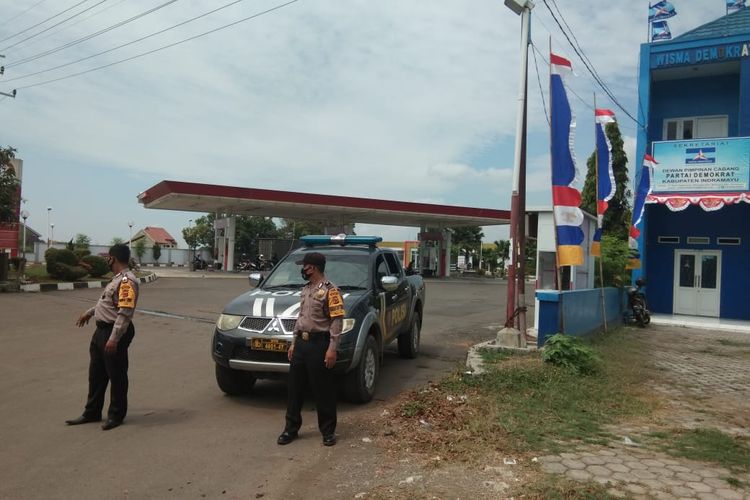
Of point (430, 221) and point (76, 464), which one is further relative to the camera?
point (430, 221)

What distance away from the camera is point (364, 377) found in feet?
20.3

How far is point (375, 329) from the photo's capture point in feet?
21.9

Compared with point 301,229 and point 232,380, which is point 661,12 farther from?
point 301,229

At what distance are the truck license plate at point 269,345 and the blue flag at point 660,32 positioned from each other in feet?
57.7

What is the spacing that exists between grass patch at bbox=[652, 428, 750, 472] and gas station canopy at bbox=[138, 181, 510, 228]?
28.1m

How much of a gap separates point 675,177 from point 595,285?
4634 mm

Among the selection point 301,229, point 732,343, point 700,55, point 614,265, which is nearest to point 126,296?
point 732,343

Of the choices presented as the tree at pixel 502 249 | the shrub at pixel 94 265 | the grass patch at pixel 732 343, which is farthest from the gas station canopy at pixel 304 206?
the grass patch at pixel 732 343

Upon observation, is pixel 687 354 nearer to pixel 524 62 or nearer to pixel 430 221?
pixel 524 62

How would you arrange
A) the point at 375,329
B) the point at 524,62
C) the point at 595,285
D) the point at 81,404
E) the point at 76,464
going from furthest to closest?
1. the point at 595,285
2. the point at 524,62
3. the point at 375,329
4. the point at 81,404
5. the point at 76,464

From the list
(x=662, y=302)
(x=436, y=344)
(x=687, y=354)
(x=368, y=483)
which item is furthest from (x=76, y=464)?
(x=662, y=302)

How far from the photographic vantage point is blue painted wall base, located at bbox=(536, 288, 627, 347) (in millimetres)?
9688

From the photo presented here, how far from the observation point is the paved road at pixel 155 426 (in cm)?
409

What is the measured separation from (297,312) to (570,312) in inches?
246
